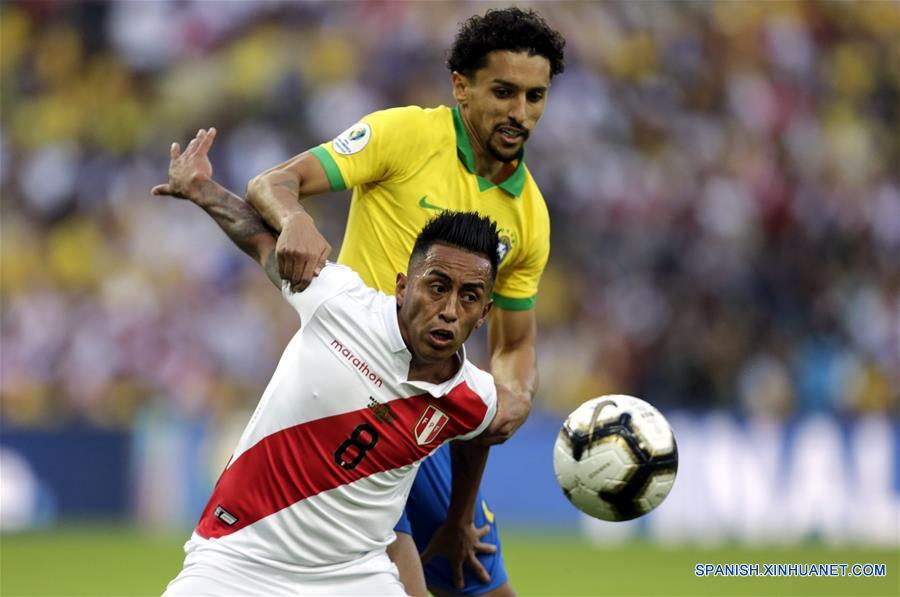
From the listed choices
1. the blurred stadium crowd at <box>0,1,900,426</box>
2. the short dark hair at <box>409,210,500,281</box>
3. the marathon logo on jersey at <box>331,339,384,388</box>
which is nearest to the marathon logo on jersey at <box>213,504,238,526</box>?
the marathon logo on jersey at <box>331,339,384,388</box>

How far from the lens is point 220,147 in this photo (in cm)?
1664

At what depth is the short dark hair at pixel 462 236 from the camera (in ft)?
16.2

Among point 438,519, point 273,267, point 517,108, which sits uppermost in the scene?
point 517,108

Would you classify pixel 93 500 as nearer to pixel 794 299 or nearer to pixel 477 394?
pixel 794 299

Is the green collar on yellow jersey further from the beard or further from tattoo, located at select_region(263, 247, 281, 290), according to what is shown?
tattoo, located at select_region(263, 247, 281, 290)

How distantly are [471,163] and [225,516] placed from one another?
1.76 meters

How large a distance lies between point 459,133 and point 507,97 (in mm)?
313

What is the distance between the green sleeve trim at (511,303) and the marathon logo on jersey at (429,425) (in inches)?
43.3

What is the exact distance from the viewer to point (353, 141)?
553 centimetres

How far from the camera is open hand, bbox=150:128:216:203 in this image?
528 cm

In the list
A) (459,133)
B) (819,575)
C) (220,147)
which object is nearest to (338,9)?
(220,147)

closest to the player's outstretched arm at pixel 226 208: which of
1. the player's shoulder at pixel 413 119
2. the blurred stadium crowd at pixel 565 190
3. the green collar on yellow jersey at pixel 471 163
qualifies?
the player's shoulder at pixel 413 119

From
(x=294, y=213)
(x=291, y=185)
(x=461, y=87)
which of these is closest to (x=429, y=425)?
(x=294, y=213)

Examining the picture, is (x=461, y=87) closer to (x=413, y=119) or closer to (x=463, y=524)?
(x=413, y=119)
